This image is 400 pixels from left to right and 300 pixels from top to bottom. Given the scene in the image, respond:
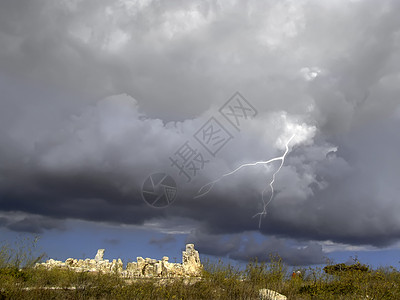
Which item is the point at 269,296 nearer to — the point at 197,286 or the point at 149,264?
the point at 197,286

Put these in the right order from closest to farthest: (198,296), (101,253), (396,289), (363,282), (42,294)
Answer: (42,294)
(198,296)
(396,289)
(363,282)
(101,253)

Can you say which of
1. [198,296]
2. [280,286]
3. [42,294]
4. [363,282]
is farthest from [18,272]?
[363,282]

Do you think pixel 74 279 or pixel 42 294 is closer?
pixel 42 294

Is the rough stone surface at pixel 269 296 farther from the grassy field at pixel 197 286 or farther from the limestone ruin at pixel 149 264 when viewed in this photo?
the limestone ruin at pixel 149 264

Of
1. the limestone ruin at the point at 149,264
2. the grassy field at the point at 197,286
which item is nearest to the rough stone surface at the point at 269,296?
the grassy field at the point at 197,286

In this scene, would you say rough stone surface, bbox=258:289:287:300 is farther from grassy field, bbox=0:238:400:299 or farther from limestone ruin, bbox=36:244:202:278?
limestone ruin, bbox=36:244:202:278

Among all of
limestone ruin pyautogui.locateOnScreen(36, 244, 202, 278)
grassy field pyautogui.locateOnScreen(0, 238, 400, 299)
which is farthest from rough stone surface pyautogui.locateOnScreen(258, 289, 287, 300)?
limestone ruin pyautogui.locateOnScreen(36, 244, 202, 278)

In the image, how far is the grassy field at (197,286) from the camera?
15.1m

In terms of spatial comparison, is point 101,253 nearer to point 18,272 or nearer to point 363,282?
point 18,272

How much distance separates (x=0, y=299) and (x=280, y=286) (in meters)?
12.0

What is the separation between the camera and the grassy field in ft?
49.4

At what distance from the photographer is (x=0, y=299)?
13.4m

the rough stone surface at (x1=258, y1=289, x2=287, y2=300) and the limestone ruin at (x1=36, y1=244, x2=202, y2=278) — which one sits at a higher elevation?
the limestone ruin at (x1=36, y1=244, x2=202, y2=278)

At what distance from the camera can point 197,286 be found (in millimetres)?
16859
